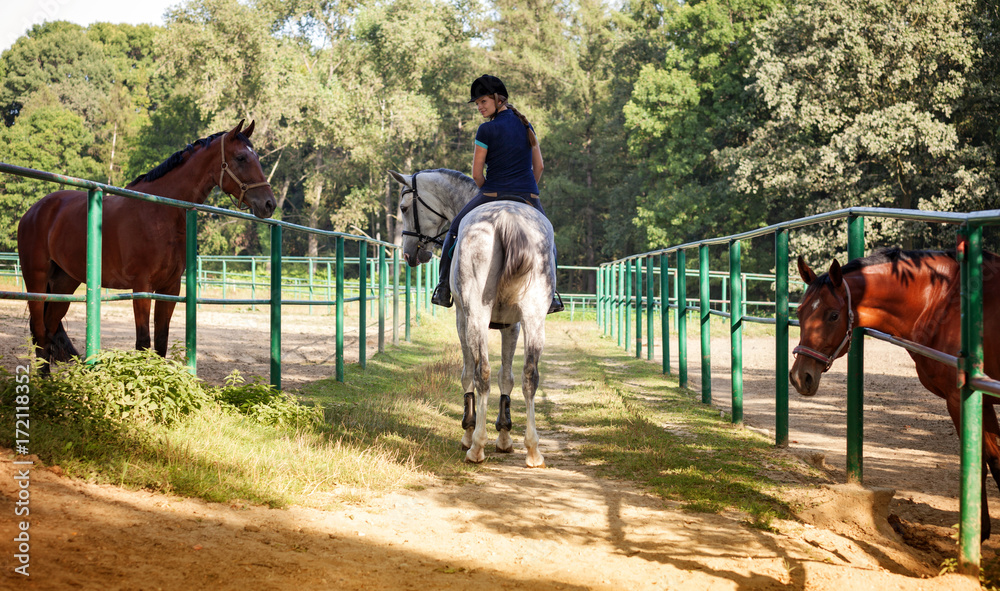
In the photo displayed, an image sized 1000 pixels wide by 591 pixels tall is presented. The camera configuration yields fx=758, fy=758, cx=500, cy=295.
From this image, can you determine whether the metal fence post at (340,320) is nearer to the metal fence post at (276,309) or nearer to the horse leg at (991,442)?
the metal fence post at (276,309)

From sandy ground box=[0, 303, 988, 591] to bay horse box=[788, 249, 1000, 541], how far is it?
1.91 ft

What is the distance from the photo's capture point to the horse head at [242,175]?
5.82 meters

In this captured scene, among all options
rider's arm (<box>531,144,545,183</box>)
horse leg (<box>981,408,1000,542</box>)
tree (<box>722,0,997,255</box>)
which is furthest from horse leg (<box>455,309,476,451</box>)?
tree (<box>722,0,997,255</box>)

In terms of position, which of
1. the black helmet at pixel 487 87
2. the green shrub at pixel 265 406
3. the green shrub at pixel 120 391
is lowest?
the green shrub at pixel 265 406

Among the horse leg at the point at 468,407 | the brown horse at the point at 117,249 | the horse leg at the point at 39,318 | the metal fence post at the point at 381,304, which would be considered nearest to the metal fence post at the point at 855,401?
the horse leg at the point at 468,407

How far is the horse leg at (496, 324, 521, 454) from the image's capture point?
15.8 feet

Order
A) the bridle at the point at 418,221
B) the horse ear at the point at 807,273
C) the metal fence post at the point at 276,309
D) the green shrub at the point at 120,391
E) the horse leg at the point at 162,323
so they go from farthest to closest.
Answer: the bridle at the point at 418,221
the metal fence post at the point at 276,309
the horse leg at the point at 162,323
the horse ear at the point at 807,273
the green shrub at the point at 120,391

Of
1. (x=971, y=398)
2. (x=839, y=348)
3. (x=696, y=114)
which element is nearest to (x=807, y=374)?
(x=839, y=348)

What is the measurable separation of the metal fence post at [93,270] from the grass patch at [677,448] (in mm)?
2799

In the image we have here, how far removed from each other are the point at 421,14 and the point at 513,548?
3519cm

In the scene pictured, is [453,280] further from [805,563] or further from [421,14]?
[421,14]

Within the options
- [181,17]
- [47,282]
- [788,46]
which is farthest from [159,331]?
[181,17]

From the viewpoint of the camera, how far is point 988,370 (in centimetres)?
316

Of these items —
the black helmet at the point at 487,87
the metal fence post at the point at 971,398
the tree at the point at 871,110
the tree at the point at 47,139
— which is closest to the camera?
the metal fence post at the point at 971,398
